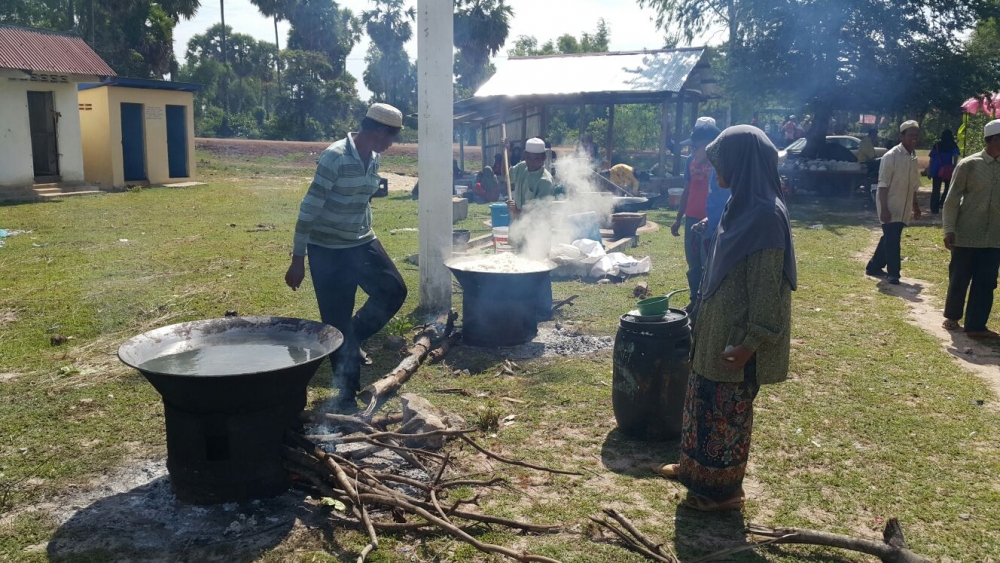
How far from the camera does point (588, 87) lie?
21.0 meters

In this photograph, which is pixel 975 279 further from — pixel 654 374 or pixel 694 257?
pixel 654 374

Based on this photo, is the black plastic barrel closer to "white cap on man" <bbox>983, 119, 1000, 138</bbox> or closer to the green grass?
the green grass

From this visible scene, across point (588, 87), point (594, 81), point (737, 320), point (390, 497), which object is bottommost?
point (390, 497)

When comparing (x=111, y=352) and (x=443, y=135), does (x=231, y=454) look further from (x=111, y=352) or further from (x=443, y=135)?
(x=443, y=135)

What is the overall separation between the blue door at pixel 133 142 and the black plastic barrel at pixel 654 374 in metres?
22.3

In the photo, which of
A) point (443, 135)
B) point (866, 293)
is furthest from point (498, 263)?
point (866, 293)

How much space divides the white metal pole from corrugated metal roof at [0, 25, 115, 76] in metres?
15.8

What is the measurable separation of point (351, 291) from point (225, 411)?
194 centimetres

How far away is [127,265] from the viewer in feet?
33.8

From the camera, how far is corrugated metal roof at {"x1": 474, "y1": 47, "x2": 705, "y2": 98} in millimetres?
20438

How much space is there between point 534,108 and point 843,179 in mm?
9513

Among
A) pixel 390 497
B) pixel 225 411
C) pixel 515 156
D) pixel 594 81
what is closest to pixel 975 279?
pixel 390 497

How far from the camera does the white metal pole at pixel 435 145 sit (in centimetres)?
727

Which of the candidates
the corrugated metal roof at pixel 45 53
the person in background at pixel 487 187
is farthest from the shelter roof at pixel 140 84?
the person in background at pixel 487 187
